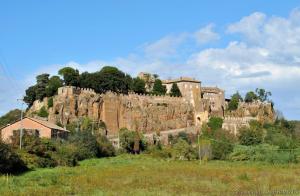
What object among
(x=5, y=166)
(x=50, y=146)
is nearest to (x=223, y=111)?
(x=50, y=146)

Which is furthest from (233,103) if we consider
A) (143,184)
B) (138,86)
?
(143,184)

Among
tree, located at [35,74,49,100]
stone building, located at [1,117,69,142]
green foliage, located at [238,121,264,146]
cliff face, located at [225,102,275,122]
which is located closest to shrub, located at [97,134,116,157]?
stone building, located at [1,117,69,142]

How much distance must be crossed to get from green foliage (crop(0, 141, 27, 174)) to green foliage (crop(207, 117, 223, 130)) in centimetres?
5707

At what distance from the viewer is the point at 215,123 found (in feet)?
324

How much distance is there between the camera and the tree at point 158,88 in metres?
108

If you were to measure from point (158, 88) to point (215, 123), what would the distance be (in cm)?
1576

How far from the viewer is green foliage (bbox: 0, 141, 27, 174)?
139 ft

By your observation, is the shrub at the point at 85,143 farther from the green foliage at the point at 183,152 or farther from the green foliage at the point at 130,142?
the green foliage at the point at 183,152

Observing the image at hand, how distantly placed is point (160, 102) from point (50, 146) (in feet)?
153

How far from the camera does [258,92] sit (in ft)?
391

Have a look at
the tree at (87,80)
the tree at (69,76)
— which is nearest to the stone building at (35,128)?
the tree at (69,76)

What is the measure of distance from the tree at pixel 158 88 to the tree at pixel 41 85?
22558 mm

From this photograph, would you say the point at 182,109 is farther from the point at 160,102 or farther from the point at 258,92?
the point at 258,92

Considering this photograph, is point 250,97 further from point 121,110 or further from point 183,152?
point 183,152
